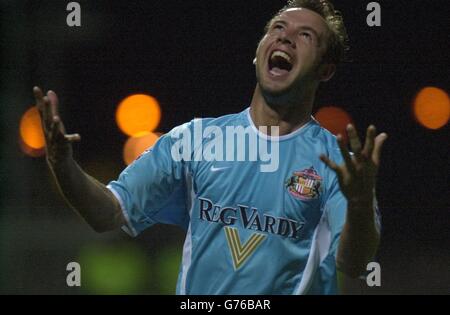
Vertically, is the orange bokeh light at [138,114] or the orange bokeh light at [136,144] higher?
the orange bokeh light at [138,114]

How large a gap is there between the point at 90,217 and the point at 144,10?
1.55 meters

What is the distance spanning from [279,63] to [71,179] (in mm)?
1065

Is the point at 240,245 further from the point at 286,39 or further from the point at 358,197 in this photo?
the point at 286,39

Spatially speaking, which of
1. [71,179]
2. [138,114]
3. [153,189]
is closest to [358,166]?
[153,189]

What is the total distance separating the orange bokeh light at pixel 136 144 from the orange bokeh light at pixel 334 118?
1.38m

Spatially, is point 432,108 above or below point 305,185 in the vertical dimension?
above

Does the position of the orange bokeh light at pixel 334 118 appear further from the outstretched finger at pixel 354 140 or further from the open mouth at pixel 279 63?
the outstretched finger at pixel 354 140

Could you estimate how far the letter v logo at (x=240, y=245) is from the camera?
3.21 metres

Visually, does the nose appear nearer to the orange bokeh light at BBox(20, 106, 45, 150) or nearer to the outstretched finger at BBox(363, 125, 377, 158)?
the outstretched finger at BBox(363, 125, 377, 158)

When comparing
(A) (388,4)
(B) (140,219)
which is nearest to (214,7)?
(A) (388,4)

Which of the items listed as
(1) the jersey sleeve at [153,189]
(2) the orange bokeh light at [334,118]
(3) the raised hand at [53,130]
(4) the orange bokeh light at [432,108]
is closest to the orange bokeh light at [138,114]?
(2) the orange bokeh light at [334,118]

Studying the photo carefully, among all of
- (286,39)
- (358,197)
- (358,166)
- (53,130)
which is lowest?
(358,197)

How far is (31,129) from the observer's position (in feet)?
16.5

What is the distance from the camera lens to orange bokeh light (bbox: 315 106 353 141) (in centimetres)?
419
